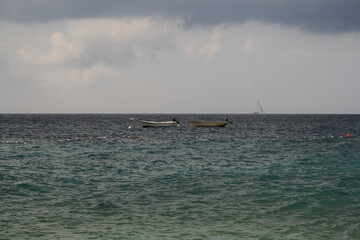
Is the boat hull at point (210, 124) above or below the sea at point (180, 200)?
above

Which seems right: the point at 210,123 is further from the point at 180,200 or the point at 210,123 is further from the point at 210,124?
the point at 180,200

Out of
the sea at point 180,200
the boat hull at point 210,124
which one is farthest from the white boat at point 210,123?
the sea at point 180,200

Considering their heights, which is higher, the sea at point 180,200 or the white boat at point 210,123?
A: the white boat at point 210,123

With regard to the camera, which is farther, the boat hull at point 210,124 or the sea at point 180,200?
the boat hull at point 210,124

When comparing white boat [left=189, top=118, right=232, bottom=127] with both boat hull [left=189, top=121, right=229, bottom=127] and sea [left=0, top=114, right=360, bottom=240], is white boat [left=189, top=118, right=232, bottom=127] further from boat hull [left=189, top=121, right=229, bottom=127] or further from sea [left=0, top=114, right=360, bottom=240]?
sea [left=0, top=114, right=360, bottom=240]

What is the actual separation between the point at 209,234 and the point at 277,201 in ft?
20.0

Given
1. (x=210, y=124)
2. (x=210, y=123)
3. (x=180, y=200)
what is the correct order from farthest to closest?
(x=210, y=123), (x=210, y=124), (x=180, y=200)

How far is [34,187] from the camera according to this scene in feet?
Answer: 72.2

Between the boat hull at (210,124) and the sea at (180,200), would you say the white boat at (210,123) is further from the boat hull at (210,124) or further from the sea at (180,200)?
the sea at (180,200)

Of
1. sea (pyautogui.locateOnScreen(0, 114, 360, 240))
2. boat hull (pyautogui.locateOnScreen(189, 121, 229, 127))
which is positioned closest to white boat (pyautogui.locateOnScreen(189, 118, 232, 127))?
boat hull (pyautogui.locateOnScreen(189, 121, 229, 127))

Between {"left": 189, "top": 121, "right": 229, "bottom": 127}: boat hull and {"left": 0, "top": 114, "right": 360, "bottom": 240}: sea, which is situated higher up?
{"left": 189, "top": 121, "right": 229, "bottom": 127}: boat hull

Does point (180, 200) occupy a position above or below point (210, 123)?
below

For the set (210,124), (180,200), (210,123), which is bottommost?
(180,200)

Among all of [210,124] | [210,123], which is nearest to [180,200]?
[210,124]
